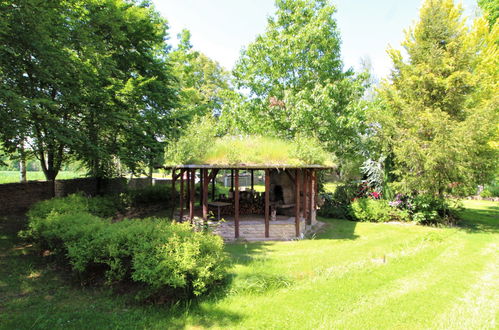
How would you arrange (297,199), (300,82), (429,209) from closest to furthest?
(297,199), (429,209), (300,82)

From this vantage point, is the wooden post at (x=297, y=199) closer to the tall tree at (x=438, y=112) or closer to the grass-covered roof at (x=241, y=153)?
the grass-covered roof at (x=241, y=153)

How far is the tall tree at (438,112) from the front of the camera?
1265cm

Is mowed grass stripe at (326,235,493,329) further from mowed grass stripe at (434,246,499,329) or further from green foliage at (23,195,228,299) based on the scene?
green foliage at (23,195,228,299)

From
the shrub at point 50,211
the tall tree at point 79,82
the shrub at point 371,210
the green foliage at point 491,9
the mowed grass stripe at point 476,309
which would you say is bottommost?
the mowed grass stripe at point 476,309

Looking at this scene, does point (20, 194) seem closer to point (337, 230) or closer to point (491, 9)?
point (337, 230)

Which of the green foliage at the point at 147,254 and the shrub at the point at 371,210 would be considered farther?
the shrub at the point at 371,210

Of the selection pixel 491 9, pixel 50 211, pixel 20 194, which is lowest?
pixel 50 211

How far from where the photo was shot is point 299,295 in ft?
19.1

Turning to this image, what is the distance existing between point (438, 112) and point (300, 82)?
26.1 ft

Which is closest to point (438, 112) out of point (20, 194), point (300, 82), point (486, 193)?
point (300, 82)

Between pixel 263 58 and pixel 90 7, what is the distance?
9.80m

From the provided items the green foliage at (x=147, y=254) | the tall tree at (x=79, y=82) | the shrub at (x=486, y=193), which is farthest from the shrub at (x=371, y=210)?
the shrub at (x=486, y=193)

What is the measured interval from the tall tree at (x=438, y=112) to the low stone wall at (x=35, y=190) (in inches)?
598

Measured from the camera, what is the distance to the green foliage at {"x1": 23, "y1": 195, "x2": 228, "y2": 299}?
5352mm
